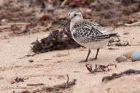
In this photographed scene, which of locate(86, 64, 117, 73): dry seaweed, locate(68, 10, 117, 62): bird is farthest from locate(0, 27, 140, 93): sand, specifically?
Result: locate(68, 10, 117, 62): bird

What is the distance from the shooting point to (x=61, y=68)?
10.3 meters

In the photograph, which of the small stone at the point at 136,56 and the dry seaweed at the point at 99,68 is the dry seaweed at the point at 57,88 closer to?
the dry seaweed at the point at 99,68

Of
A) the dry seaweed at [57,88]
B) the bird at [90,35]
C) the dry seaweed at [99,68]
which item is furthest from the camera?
the bird at [90,35]

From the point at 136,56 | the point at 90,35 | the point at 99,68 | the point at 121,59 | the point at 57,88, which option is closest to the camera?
the point at 57,88

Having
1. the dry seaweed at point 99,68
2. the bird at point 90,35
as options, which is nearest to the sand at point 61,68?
the dry seaweed at point 99,68

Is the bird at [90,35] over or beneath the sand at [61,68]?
over

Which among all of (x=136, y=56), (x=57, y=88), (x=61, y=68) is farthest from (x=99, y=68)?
(x=57, y=88)

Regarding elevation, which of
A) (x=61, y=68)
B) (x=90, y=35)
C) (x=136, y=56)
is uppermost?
(x=90, y=35)

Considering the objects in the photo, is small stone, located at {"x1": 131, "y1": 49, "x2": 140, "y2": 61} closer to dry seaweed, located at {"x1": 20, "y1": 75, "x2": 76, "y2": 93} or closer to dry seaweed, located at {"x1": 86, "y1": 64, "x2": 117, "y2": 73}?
dry seaweed, located at {"x1": 86, "y1": 64, "x2": 117, "y2": 73}

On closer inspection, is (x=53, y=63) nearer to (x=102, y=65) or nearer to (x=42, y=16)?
(x=102, y=65)

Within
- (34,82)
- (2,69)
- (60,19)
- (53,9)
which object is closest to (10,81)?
(34,82)

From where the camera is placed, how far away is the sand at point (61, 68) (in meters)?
8.13

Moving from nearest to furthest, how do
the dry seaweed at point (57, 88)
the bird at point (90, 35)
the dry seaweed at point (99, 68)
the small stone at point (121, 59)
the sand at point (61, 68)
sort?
1. the sand at point (61, 68)
2. the dry seaweed at point (57, 88)
3. the dry seaweed at point (99, 68)
4. the small stone at point (121, 59)
5. the bird at point (90, 35)

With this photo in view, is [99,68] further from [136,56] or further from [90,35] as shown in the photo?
→ [90,35]
